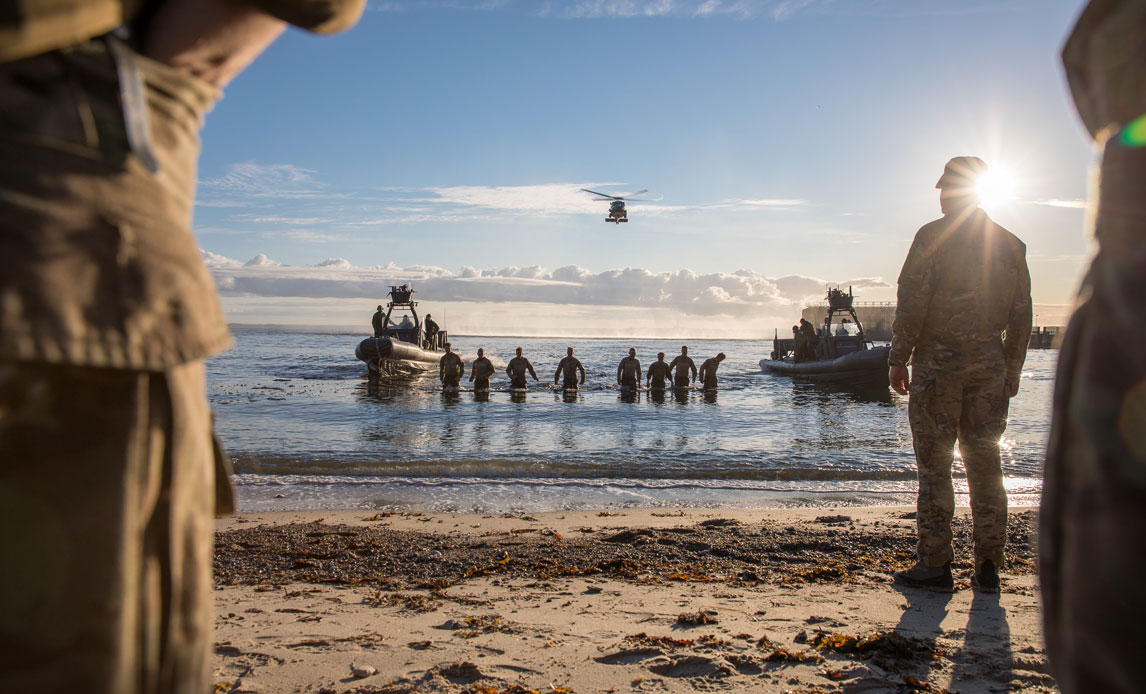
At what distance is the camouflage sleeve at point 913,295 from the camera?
143 inches

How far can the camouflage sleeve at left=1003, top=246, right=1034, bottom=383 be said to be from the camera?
3619mm

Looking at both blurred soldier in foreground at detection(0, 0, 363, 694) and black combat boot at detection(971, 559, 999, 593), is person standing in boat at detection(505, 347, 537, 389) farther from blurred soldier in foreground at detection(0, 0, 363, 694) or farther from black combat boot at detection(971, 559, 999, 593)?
blurred soldier in foreground at detection(0, 0, 363, 694)

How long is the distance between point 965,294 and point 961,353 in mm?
288

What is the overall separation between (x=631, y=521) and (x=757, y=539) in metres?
1.13

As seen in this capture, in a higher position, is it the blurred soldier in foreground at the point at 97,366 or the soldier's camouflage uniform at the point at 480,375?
the blurred soldier in foreground at the point at 97,366

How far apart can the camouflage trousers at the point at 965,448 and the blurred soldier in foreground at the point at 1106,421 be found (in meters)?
2.86

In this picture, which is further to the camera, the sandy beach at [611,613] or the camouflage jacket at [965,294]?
the camouflage jacket at [965,294]

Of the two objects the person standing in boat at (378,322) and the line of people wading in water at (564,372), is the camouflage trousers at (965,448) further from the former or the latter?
the person standing in boat at (378,322)

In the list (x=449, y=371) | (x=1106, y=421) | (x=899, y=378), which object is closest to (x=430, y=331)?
(x=449, y=371)

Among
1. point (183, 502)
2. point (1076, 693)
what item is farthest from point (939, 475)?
point (183, 502)

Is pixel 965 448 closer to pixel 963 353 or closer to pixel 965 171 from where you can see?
pixel 963 353

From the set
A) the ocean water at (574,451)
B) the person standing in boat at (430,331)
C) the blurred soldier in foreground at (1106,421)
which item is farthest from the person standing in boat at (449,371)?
the blurred soldier in foreground at (1106,421)

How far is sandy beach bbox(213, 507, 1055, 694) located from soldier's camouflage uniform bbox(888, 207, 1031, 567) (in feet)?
1.29

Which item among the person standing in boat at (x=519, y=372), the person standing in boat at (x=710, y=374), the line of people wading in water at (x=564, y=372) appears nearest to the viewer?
the line of people wading in water at (x=564, y=372)
